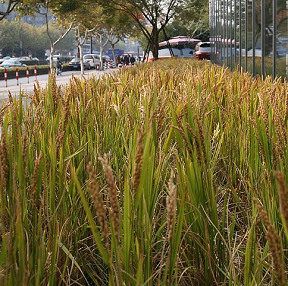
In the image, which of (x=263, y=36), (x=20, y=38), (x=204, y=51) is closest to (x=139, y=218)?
(x=263, y=36)

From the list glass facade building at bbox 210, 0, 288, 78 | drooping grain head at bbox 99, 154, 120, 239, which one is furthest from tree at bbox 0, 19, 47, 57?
drooping grain head at bbox 99, 154, 120, 239

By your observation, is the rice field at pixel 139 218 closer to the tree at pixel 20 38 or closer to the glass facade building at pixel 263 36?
the glass facade building at pixel 263 36

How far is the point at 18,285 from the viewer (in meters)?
1.17

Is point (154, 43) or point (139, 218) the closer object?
point (139, 218)

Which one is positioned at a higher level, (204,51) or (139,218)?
(139,218)

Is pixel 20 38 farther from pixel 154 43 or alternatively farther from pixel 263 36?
pixel 263 36

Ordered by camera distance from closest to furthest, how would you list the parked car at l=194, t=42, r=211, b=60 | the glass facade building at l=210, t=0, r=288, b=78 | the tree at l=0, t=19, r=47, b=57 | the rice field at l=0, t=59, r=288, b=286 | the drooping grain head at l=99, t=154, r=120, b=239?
the drooping grain head at l=99, t=154, r=120, b=239 < the rice field at l=0, t=59, r=288, b=286 < the glass facade building at l=210, t=0, r=288, b=78 < the parked car at l=194, t=42, r=211, b=60 < the tree at l=0, t=19, r=47, b=57

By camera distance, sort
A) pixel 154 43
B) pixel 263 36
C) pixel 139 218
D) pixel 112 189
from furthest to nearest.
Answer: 1. pixel 154 43
2. pixel 263 36
3. pixel 139 218
4. pixel 112 189

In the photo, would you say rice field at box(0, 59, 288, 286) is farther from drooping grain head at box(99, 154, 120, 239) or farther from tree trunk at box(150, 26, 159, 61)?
tree trunk at box(150, 26, 159, 61)

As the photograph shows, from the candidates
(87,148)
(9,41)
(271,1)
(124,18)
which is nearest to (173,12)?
(124,18)

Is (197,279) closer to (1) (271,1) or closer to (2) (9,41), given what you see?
(1) (271,1)

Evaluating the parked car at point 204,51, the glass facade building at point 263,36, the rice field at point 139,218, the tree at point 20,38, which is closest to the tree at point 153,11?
the parked car at point 204,51

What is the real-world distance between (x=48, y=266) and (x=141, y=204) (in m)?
0.26

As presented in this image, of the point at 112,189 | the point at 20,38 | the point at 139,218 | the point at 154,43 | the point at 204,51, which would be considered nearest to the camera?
the point at 112,189
